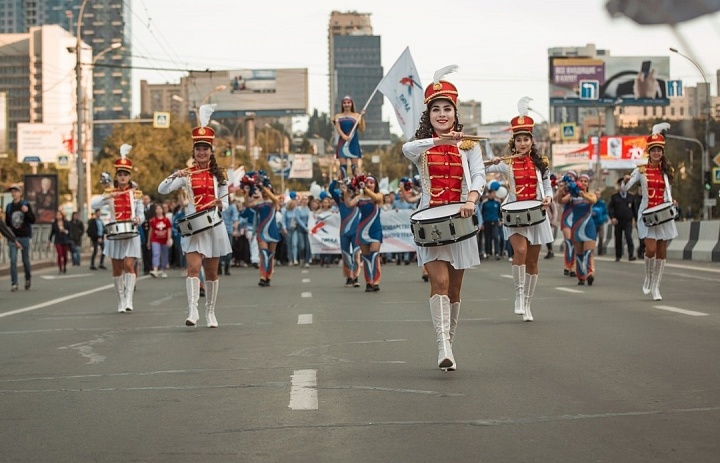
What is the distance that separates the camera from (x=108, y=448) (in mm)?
7336

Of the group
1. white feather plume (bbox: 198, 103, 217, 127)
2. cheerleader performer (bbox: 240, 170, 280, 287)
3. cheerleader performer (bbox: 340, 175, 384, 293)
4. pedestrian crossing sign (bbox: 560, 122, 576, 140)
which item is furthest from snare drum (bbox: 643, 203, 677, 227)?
pedestrian crossing sign (bbox: 560, 122, 576, 140)

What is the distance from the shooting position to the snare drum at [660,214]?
18062 mm

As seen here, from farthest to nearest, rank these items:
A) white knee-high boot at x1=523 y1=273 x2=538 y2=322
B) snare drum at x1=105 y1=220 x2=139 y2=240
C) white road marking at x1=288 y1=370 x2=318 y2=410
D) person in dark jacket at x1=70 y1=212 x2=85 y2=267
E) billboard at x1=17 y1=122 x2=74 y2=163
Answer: billboard at x1=17 y1=122 x2=74 y2=163 → person in dark jacket at x1=70 y1=212 x2=85 y2=267 → snare drum at x1=105 y1=220 x2=139 y2=240 → white knee-high boot at x1=523 y1=273 x2=538 y2=322 → white road marking at x1=288 y1=370 x2=318 y2=410

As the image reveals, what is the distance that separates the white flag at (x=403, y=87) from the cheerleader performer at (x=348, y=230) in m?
3.21

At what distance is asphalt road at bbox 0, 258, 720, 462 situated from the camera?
7.20 m

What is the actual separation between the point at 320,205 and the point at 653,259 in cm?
2313

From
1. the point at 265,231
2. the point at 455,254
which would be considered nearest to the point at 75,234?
the point at 265,231

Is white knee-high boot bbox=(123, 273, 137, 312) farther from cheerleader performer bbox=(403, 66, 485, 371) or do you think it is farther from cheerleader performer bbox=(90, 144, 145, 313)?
cheerleader performer bbox=(403, 66, 485, 371)

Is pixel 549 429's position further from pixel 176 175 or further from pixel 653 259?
pixel 653 259

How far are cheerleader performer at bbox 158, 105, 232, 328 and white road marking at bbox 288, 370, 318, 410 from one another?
5110 millimetres

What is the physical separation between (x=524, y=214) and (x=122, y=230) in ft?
21.0

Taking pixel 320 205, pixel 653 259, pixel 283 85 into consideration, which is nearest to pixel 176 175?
pixel 653 259

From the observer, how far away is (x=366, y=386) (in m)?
9.57

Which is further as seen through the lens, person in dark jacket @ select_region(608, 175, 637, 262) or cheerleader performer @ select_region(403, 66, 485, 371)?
person in dark jacket @ select_region(608, 175, 637, 262)
